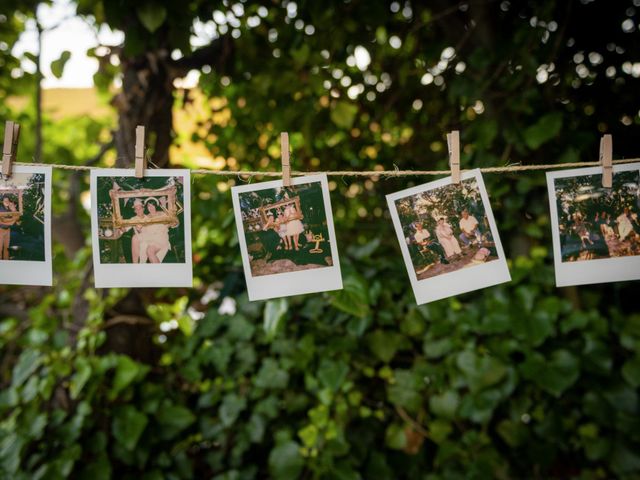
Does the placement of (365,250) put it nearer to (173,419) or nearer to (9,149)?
(173,419)

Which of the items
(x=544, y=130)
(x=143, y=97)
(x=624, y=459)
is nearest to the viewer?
(x=544, y=130)

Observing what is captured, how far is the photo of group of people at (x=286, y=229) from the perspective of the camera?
0.82 metres

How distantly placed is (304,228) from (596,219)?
1.75 feet

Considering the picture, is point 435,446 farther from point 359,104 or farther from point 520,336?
point 359,104

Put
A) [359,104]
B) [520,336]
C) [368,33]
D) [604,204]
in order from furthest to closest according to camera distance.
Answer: [359,104] → [368,33] → [520,336] → [604,204]

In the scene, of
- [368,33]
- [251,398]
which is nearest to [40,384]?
[251,398]

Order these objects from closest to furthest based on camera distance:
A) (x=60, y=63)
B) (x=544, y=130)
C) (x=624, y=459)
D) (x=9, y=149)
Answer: (x=9, y=149)
(x=60, y=63)
(x=544, y=130)
(x=624, y=459)

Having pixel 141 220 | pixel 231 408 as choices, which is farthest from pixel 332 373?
pixel 141 220

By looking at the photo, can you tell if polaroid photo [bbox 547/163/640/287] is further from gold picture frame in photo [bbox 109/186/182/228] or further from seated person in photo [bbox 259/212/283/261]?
gold picture frame in photo [bbox 109/186/182/228]

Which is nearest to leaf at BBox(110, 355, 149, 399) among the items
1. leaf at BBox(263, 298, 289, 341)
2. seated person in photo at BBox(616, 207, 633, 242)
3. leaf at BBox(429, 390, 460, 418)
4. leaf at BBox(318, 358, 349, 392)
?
leaf at BBox(263, 298, 289, 341)

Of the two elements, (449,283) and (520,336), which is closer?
(449,283)

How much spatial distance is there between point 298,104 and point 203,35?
0.44 meters

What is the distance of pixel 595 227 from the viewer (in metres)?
0.82

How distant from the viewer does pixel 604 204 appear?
821 millimetres
